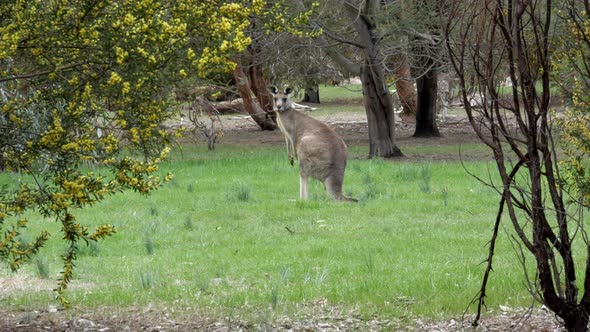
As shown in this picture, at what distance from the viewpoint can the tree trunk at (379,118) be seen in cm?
2173

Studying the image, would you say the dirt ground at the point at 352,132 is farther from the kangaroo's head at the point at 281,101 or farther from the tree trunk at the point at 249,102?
the kangaroo's head at the point at 281,101

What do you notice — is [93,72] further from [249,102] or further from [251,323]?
[249,102]

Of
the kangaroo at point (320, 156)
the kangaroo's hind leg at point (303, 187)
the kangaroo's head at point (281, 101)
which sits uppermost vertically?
the kangaroo's head at point (281, 101)

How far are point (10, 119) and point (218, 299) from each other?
246cm

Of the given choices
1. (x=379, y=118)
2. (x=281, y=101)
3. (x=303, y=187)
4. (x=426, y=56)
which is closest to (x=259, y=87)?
(x=379, y=118)

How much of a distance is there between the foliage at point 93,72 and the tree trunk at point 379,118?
50.8ft

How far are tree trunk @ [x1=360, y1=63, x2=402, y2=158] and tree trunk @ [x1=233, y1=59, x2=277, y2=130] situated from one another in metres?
4.45

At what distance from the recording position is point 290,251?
9.90 m

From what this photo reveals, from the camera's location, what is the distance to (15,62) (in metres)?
6.58

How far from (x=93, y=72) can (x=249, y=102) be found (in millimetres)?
23358

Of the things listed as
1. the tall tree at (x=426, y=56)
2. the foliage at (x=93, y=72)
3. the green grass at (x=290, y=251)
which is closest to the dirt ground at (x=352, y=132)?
the tall tree at (x=426, y=56)

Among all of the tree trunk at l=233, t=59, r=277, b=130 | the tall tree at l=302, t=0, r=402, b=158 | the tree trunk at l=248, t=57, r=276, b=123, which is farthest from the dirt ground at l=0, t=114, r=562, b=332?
the tree trunk at l=248, t=57, r=276, b=123

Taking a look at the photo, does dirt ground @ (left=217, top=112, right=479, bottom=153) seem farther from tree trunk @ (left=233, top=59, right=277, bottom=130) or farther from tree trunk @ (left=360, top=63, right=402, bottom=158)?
tree trunk @ (left=360, top=63, right=402, bottom=158)

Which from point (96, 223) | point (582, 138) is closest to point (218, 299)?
point (582, 138)
